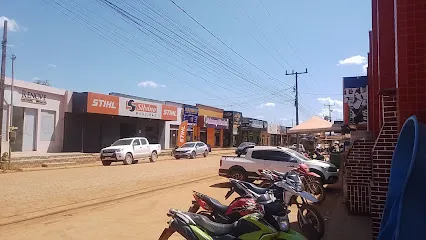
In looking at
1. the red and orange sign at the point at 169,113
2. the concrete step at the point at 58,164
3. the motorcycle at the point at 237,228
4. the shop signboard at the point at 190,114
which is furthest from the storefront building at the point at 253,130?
the motorcycle at the point at 237,228

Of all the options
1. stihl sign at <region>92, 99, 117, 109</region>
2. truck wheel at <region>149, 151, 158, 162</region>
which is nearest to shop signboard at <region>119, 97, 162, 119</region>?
stihl sign at <region>92, 99, 117, 109</region>

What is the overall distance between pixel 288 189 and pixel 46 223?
5.19 m

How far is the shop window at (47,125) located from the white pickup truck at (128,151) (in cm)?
805

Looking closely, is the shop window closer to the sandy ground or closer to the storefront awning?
the sandy ground

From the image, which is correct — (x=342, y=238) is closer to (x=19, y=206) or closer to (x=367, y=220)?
(x=367, y=220)

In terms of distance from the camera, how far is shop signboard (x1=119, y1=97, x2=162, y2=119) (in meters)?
34.8

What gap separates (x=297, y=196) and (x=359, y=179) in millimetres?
3072

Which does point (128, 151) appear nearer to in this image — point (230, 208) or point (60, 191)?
point (60, 191)

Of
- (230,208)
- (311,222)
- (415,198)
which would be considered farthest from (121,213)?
(415,198)

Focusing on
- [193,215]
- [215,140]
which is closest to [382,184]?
[193,215]

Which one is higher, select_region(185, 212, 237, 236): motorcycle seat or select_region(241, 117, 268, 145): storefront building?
select_region(241, 117, 268, 145): storefront building

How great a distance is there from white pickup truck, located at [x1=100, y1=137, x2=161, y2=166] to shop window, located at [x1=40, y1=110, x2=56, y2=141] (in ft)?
26.4

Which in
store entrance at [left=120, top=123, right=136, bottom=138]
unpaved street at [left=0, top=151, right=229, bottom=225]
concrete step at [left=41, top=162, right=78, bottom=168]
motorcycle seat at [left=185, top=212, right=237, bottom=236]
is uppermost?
store entrance at [left=120, top=123, right=136, bottom=138]

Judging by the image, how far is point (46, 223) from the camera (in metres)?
7.80
